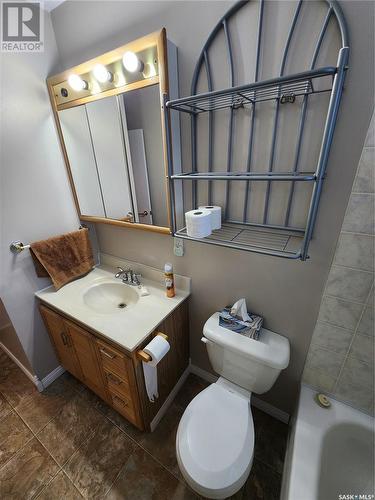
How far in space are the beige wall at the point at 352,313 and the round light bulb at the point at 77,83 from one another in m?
1.43

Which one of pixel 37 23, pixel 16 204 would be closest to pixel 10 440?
pixel 16 204

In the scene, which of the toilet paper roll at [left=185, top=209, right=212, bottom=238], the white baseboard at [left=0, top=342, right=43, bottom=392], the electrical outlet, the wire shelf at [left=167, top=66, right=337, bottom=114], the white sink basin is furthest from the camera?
the white baseboard at [left=0, top=342, right=43, bottom=392]

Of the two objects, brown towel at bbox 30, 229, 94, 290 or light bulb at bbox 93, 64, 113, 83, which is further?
brown towel at bbox 30, 229, 94, 290

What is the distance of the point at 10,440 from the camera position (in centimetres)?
140

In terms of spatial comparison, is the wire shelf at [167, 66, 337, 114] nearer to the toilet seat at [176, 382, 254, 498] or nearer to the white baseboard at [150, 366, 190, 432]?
the toilet seat at [176, 382, 254, 498]

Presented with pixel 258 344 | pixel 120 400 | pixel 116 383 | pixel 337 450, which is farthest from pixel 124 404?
pixel 337 450

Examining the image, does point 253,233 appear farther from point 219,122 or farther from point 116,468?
point 116,468

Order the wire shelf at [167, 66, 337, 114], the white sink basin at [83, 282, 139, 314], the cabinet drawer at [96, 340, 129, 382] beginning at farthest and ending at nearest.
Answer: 1. the white sink basin at [83, 282, 139, 314]
2. the cabinet drawer at [96, 340, 129, 382]
3. the wire shelf at [167, 66, 337, 114]

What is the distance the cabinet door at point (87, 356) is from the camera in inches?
51.2

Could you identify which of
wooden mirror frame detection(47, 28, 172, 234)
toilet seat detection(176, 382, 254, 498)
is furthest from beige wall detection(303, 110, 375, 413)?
wooden mirror frame detection(47, 28, 172, 234)

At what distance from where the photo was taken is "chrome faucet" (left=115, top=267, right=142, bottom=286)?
1.56 m

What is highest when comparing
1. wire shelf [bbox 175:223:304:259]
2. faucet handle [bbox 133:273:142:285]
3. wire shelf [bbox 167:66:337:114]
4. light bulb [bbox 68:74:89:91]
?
light bulb [bbox 68:74:89:91]

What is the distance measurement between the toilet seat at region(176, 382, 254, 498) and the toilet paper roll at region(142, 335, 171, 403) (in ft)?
0.84

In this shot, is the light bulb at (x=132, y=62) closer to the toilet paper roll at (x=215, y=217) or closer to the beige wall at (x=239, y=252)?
the beige wall at (x=239, y=252)
